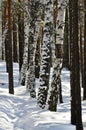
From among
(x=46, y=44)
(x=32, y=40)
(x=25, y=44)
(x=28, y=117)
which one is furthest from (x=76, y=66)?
(x=25, y=44)

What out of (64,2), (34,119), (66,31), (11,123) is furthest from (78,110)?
(66,31)

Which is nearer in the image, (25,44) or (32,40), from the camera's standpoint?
(32,40)

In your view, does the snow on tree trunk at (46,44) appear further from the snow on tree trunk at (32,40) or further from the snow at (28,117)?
the snow on tree trunk at (32,40)

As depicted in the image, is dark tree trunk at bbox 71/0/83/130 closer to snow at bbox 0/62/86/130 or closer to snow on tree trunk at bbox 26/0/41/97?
snow at bbox 0/62/86/130

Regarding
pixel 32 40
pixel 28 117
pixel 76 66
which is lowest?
pixel 28 117

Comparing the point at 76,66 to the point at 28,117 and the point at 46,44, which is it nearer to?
the point at 28,117

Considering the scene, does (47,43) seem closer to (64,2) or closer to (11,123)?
(64,2)

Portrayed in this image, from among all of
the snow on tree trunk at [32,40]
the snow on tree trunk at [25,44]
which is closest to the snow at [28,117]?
the snow on tree trunk at [32,40]

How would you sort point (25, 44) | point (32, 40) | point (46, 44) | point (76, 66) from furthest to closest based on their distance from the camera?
1. point (25, 44)
2. point (32, 40)
3. point (46, 44)
4. point (76, 66)

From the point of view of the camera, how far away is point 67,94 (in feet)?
87.4

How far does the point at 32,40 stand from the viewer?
69.0 ft

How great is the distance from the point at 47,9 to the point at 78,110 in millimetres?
6162

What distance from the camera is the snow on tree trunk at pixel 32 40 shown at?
2015 cm

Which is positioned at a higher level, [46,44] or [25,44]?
[46,44]
